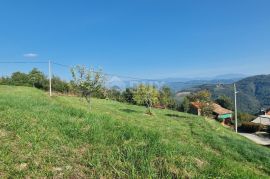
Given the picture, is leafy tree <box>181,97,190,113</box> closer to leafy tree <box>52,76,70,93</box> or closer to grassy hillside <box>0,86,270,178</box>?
leafy tree <box>52,76,70,93</box>

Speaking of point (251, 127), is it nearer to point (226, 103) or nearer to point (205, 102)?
point (205, 102)

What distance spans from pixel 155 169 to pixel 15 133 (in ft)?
13.2

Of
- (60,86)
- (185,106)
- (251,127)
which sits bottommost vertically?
(251,127)

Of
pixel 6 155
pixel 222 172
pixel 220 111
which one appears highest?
pixel 6 155

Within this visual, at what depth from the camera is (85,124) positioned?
926cm

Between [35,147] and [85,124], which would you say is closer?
[35,147]

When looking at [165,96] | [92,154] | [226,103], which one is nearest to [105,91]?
[92,154]

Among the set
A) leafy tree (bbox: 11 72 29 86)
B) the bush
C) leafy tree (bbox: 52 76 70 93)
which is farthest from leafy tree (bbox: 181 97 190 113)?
leafy tree (bbox: 11 72 29 86)

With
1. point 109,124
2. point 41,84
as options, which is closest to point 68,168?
point 109,124

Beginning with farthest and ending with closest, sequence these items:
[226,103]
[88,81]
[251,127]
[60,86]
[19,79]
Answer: [226,103], [251,127], [19,79], [60,86], [88,81]

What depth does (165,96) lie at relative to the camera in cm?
7956

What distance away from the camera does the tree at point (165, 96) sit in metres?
77.8

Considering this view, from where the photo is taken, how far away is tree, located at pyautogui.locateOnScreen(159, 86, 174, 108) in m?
77.8

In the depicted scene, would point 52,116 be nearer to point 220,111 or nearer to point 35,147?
point 35,147
